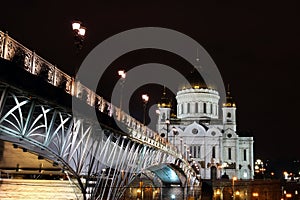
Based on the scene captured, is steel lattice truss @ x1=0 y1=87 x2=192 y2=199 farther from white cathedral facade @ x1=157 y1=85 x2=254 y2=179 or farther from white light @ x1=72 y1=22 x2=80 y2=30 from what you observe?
white cathedral facade @ x1=157 y1=85 x2=254 y2=179

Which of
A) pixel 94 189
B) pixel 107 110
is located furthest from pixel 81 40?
pixel 94 189

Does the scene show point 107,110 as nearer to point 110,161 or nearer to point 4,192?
point 110,161

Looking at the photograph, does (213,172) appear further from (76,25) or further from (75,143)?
(76,25)

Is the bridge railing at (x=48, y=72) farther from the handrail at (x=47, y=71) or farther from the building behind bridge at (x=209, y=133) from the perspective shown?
the building behind bridge at (x=209, y=133)

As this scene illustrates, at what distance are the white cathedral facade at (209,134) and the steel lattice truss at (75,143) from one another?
6708 centimetres

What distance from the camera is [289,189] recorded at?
100 metres

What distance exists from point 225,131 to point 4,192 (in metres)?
85.4

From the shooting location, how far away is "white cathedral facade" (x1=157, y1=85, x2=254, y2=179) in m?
102

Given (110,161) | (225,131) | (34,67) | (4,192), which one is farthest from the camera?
(225,131)

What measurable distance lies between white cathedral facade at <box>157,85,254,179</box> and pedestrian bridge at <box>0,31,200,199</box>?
66.2m

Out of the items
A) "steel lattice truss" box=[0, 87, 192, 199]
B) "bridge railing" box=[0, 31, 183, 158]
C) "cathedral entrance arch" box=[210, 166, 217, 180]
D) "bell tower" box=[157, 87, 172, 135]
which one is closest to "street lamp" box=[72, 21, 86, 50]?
"bridge railing" box=[0, 31, 183, 158]

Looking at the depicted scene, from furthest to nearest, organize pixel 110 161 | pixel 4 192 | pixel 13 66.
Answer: pixel 110 161
pixel 4 192
pixel 13 66

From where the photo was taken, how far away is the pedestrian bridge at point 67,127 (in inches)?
543

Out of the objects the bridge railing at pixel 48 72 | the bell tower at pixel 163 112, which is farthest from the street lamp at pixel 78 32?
the bell tower at pixel 163 112
